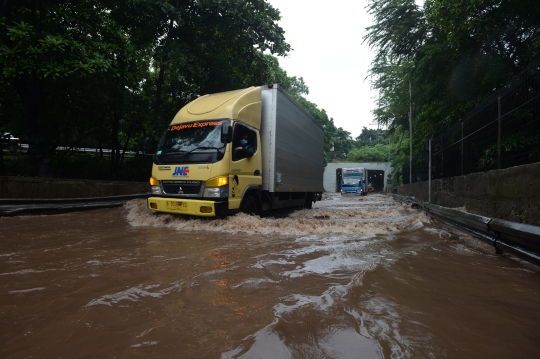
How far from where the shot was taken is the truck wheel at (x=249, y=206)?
22.5ft

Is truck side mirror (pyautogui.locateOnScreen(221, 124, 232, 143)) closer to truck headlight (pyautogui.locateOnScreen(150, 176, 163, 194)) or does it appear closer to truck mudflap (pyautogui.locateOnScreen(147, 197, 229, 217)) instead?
truck mudflap (pyautogui.locateOnScreen(147, 197, 229, 217))

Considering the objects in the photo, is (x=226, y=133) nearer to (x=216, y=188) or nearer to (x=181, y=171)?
(x=216, y=188)

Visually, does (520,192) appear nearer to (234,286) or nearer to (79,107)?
(234,286)

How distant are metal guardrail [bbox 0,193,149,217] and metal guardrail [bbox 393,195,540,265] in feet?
30.2

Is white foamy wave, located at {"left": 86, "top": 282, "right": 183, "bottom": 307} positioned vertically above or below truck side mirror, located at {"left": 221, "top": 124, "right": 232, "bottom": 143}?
below

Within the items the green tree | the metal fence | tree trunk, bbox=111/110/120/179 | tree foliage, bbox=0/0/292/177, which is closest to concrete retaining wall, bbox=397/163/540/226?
the metal fence

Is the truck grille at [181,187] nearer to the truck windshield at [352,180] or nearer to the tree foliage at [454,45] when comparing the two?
the tree foliage at [454,45]

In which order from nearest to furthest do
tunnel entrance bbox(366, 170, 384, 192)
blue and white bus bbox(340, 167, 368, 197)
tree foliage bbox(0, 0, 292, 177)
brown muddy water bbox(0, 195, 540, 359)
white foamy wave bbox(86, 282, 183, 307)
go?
brown muddy water bbox(0, 195, 540, 359) < white foamy wave bbox(86, 282, 183, 307) < tree foliage bbox(0, 0, 292, 177) < blue and white bus bbox(340, 167, 368, 197) < tunnel entrance bbox(366, 170, 384, 192)

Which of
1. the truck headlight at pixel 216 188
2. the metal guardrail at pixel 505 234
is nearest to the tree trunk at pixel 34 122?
the truck headlight at pixel 216 188

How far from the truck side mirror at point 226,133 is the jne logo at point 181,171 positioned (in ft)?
3.14

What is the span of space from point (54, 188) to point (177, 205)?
4942mm

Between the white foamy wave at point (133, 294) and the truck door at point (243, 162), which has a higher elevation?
the truck door at point (243, 162)

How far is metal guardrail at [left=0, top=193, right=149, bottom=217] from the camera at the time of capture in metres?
7.14

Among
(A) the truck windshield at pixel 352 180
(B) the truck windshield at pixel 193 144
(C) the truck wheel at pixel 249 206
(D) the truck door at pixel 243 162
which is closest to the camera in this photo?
(B) the truck windshield at pixel 193 144
